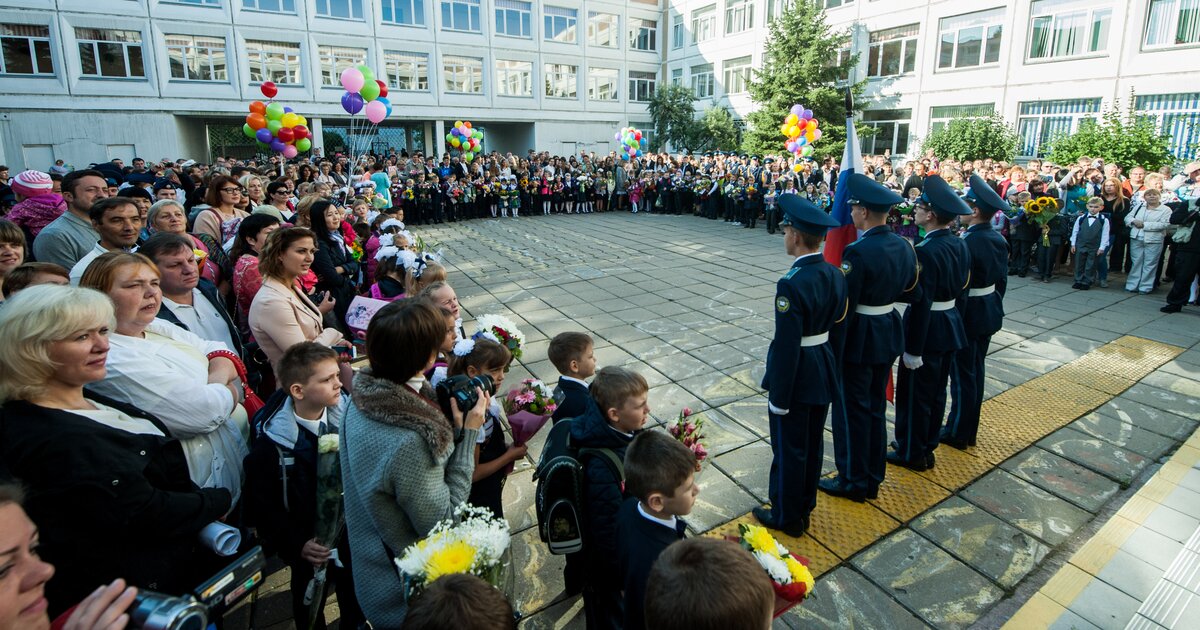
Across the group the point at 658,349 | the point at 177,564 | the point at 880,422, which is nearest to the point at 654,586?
the point at 177,564

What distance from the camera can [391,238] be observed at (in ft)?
19.5

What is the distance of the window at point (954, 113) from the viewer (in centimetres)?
1931

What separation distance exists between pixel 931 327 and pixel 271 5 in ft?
88.8

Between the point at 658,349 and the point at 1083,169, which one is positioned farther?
the point at 1083,169

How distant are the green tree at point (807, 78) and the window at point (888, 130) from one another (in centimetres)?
66

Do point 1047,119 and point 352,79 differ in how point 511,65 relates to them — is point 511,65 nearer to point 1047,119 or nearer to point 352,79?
point 352,79

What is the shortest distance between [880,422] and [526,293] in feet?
18.6

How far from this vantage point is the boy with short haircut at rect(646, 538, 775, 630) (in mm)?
1344

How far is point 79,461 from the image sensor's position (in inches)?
65.1

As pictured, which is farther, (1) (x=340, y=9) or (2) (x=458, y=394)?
(1) (x=340, y=9)

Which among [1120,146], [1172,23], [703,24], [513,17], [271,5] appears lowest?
[1120,146]

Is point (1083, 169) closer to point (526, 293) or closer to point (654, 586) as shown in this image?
point (526, 293)

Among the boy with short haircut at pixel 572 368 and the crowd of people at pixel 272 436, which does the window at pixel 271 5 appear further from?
the boy with short haircut at pixel 572 368

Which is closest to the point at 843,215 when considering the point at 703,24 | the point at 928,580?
the point at 928,580
